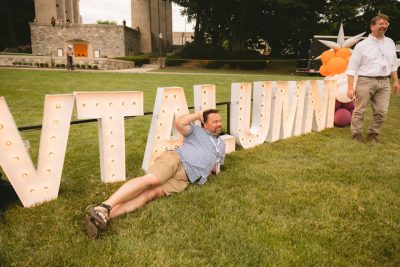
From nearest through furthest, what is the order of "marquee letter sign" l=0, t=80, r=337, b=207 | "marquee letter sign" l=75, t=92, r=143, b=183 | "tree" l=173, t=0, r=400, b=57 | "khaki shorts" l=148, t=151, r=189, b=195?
1. "marquee letter sign" l=0, t=80, r=337, b=207
2. "khaki shorts" l=148, t=151, r=189, b=195
3. "marquee letter sign" l=75, t=92, r=143, b=183
4. "tree" l=173, t=0, r=400, b=57

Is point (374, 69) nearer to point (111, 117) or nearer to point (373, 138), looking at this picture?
point (373, 138)

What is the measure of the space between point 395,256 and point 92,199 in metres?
2.78

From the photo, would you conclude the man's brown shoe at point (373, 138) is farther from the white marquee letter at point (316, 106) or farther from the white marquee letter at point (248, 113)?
the white marquee letter at point (248, 113)

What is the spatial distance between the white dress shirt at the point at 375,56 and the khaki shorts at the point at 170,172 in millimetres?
4063

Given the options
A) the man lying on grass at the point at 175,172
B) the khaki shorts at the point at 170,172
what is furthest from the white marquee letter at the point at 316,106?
the khaki shorts at the point at 170,172

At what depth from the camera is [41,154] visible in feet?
11.1

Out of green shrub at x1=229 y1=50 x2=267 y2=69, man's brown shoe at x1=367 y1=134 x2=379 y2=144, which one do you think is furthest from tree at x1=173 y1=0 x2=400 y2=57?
man's brown shoe at x1=367 y1=134 x2=379 y2=144

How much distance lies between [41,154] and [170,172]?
4.27ft

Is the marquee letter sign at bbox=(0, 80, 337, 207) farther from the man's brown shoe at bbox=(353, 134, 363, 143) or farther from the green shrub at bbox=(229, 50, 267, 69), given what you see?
the green shrub at bbox=(229, 50, 267, 69)

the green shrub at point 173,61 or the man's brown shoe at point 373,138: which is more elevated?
the green shrub at point 173,61

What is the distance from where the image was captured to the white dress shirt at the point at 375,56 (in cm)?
579

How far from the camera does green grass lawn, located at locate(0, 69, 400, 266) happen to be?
2562mm

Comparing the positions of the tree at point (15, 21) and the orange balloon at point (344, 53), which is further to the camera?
the tree at point (15, 21)

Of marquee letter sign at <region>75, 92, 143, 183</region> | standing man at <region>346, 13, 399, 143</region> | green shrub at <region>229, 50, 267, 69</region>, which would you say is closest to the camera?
marquee letter sign at <region>75, 92, 143, 183</region>
